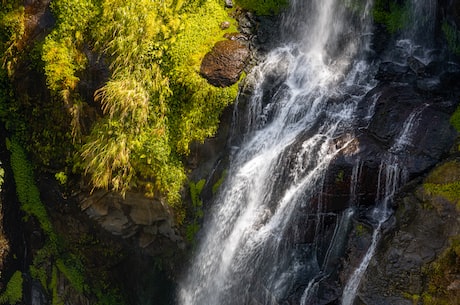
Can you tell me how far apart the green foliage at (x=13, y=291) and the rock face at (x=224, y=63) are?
7.34 metres

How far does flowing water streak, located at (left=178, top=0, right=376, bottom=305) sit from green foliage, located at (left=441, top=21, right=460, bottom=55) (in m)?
1.80

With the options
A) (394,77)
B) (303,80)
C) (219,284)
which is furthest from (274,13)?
(219,284)

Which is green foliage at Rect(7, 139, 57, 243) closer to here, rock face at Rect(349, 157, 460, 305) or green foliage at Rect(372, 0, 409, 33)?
rock face at Rect(349, 157, 460, 305)

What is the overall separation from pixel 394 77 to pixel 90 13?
681cm

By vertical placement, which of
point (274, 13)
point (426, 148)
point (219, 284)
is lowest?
point (219, 284)

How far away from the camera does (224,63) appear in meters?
10.4

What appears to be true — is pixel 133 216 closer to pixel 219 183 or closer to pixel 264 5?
pixel 219 183

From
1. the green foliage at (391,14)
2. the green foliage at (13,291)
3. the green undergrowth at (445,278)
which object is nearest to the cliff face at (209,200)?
the green undergrowth at (445,278)

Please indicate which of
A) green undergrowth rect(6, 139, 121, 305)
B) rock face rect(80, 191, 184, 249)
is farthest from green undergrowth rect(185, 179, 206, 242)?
green undergrowth rect(6, 139, 121, 305)

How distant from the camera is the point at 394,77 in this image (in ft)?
34.3

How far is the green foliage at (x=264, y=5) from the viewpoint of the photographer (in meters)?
11.5

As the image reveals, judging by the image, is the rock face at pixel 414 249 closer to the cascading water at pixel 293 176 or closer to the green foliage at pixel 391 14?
the cascading water at pixel 293 176

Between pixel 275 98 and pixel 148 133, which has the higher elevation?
pixel 148 133

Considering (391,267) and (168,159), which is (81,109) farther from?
(391,267)
